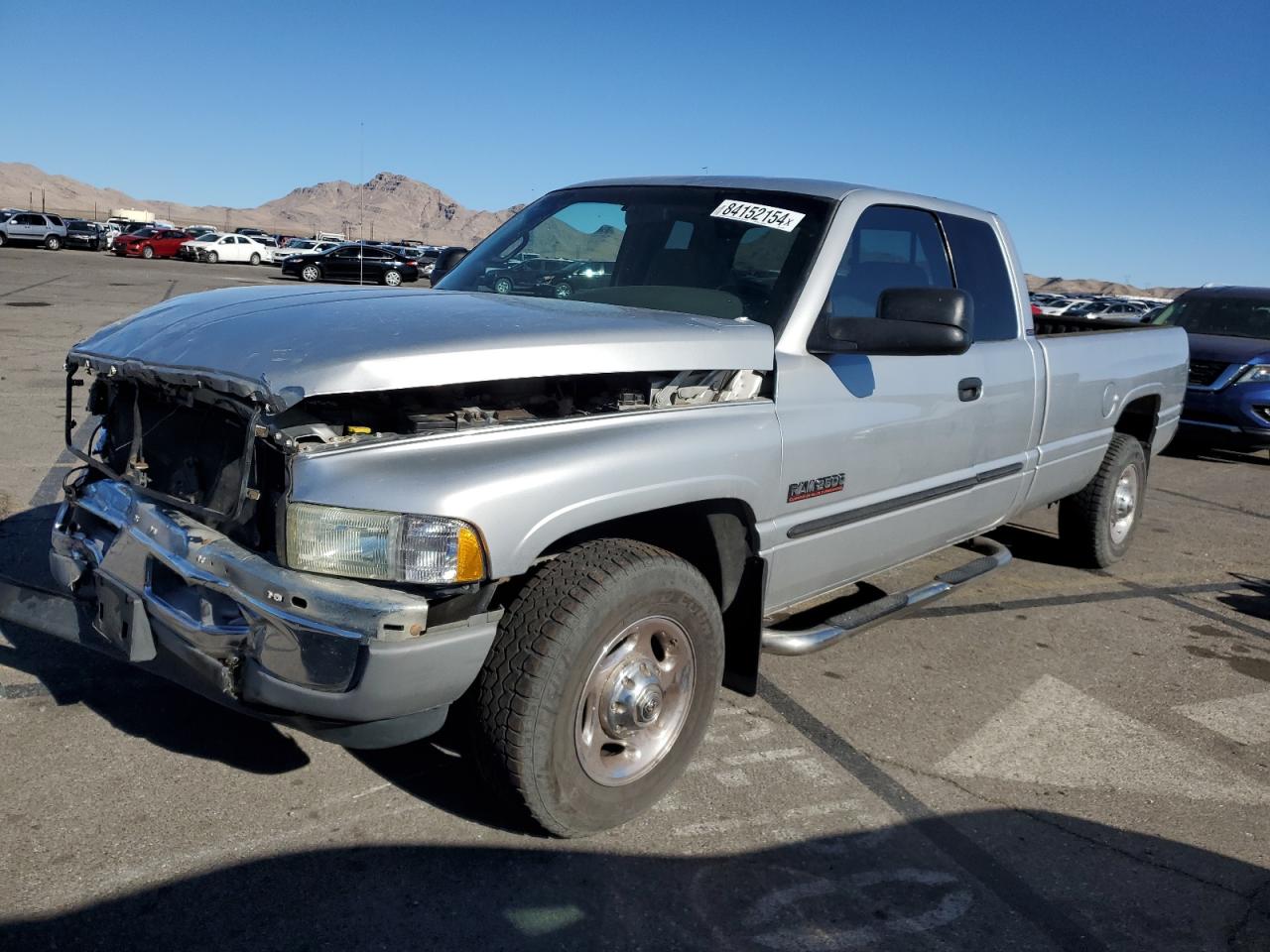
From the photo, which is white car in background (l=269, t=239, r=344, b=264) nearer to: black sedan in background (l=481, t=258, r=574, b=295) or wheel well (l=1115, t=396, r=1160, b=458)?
wheel well (l=1115, t=396, r=1160, b=458)

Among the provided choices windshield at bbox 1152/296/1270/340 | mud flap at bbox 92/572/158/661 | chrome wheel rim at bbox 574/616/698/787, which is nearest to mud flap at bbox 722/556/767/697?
chrome wheel rim at bbox 574/616/698/787

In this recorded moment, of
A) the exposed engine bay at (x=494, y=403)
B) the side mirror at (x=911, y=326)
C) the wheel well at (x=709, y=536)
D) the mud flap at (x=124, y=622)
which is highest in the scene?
the side mirror at (x=911, y=326)

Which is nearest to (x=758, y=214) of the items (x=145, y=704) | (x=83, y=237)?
(x=145, y=704)

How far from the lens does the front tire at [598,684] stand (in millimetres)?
2777

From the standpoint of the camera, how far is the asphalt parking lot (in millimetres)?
2707

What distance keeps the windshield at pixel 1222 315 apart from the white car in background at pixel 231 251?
139 feet

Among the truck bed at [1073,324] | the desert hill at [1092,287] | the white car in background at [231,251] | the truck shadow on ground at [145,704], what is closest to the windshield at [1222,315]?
the truck bed at [1073,324]

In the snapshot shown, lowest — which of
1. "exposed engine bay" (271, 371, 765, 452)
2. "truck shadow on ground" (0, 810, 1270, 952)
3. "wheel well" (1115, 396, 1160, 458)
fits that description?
"truck shadow on ground" (0, 810, 1270, 952)

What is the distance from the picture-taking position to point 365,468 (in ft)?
8.58

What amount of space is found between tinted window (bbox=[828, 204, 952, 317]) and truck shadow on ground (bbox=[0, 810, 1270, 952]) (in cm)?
194

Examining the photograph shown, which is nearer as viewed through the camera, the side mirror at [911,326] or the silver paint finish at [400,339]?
the silver paint finish at [400,339]

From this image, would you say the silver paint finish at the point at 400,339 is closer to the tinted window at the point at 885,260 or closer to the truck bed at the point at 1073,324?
the tinted window at the point at 885,260

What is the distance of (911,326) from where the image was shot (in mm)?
3615

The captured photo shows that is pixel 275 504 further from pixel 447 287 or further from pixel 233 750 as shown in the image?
pixel 447 287
